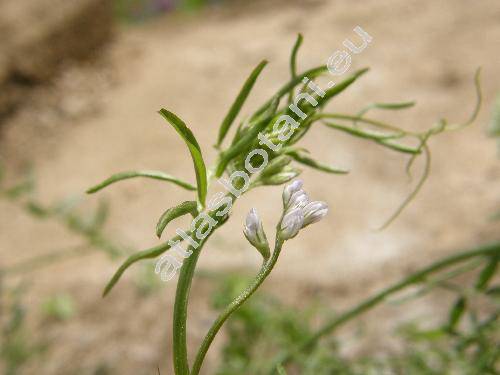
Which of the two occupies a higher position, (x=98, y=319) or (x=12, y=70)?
(x=12, y=70)

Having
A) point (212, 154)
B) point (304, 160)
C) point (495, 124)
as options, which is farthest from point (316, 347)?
point (212, 154)

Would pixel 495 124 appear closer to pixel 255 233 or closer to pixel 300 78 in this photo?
pixel 300 78

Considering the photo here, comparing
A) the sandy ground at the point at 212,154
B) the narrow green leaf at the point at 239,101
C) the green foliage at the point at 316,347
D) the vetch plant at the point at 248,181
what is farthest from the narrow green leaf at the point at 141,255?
the sandy ground at the point at 212,154

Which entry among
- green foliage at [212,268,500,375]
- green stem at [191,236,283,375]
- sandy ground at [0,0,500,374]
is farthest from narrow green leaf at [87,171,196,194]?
sandy ground at [0,0,500,374]

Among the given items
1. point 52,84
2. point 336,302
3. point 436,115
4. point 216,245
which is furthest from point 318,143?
point 52,84

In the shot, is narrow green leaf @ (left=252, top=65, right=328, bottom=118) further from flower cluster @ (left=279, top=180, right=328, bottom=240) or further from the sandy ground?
the sandy ground

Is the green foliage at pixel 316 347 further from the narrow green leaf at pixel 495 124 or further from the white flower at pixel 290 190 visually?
the white flower at pixel 290 190

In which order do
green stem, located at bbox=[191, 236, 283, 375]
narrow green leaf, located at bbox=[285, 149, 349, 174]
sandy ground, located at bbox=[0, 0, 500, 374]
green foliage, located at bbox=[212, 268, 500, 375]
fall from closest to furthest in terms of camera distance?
green stem, located at bbox=[191, 236, 283, 375] < narrow green leaf, located at bbox=[285, 149, 349, 174] < green foliage, located at bbox=[212, 268, 500, 375] < sandy ground, located at bbox=[0, 0, 500, 374]

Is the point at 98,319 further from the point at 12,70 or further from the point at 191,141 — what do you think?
the point at 12,70
